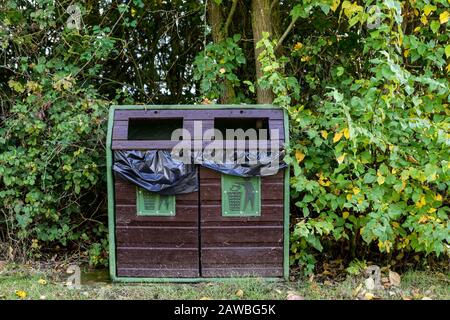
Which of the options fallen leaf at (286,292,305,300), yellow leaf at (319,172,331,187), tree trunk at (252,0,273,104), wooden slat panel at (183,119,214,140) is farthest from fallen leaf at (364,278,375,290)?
tree trunk at (252,0,273,104)

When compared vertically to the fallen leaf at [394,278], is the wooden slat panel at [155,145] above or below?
above

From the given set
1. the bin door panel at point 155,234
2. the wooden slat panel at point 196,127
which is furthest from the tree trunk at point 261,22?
the bin door panel at point 155,234

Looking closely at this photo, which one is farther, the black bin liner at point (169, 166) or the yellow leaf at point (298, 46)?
the yellow leaf at point (298, 46)

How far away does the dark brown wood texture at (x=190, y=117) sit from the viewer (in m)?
4.18

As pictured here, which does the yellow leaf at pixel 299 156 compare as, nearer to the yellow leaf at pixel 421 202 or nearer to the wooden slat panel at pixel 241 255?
the wooden slat panel at pixel 241 255

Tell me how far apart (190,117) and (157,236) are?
1.10 m

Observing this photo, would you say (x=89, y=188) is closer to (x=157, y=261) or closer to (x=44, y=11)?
(x=157, y=261)

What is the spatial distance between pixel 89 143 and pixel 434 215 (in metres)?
3.36

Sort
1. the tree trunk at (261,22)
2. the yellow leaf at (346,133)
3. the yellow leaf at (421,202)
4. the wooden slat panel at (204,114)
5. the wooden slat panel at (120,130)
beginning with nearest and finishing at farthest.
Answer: the yellow leaf at (346,133)
the yellow leaf at (421,202)
the wooden slat panel at (120,130)
the wooden slat panel at (204,114)
the tree trunk at (261,22)

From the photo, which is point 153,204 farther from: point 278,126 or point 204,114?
point 278,126

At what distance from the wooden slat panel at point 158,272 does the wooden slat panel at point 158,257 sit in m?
0.03

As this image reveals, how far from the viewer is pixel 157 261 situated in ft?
14.0

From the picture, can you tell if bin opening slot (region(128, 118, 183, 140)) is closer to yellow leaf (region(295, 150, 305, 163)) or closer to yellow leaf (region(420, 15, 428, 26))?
yellow leaf (region(295, 150, 305, 163))

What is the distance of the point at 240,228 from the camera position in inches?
167
